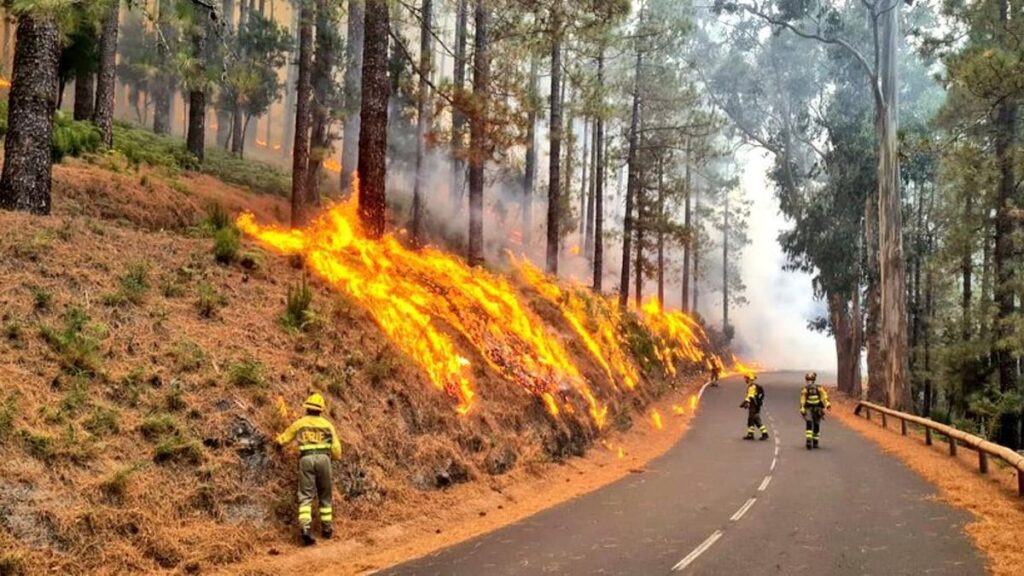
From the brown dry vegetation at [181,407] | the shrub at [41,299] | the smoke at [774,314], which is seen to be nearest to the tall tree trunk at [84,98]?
the brown dry vegetation at [181,407]

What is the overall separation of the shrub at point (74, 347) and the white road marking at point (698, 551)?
7.60 m

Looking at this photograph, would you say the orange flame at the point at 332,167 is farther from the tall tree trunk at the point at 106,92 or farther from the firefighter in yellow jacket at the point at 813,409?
the firefighter in yellow jacket at the point at 813,409

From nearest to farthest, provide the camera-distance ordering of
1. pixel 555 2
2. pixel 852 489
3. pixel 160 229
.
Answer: pixel 852 489, pixel 160 229, pixel 555 2

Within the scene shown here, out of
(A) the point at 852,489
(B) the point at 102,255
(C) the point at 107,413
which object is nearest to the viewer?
(C) the point at 107,413

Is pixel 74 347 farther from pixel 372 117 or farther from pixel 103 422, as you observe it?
pixel 372 117

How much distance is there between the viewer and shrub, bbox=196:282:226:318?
37.0 feet

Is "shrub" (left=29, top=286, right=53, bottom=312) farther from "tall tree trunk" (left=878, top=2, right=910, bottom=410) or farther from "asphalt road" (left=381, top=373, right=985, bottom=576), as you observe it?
"tall tree trunk" (left=878, top=2, right=910, bottom=410)

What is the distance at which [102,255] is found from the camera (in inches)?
450

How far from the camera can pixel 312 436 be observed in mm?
8977

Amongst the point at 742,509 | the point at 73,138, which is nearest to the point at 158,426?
the point at 742,509

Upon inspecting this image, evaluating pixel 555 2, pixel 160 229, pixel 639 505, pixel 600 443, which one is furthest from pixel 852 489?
pixel 160 229

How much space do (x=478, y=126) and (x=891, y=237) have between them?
16.6 m

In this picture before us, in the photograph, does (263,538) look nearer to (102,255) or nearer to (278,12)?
(102,255)

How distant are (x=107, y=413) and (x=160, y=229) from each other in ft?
26.0
